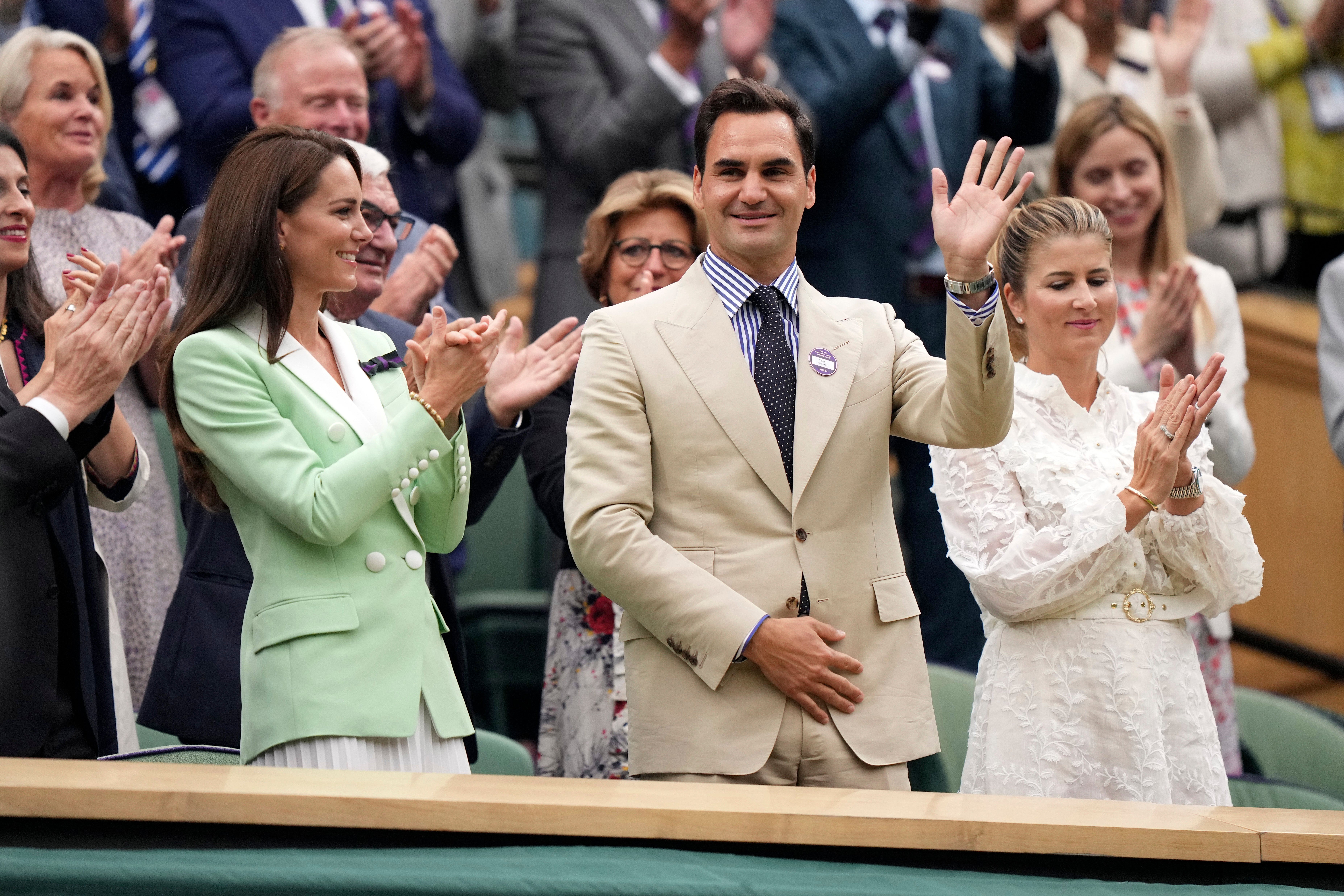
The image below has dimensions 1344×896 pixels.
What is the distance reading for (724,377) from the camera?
2.44 meters

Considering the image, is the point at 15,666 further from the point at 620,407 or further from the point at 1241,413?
the point at 1241,413

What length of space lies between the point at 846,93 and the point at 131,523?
2.16 m

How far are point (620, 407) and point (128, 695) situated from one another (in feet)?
3.74

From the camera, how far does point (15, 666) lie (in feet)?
7.79

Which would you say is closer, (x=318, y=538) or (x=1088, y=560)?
(x=318, y=538)

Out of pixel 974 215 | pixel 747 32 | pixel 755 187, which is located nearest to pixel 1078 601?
pixel 974 215

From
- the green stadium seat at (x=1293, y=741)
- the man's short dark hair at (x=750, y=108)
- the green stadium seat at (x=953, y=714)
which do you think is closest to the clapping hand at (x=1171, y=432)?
the man's short dark hair at (x=750, y=108)

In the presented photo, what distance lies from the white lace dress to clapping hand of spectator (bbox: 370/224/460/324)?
122 cm

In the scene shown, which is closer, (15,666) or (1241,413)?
(15,666)

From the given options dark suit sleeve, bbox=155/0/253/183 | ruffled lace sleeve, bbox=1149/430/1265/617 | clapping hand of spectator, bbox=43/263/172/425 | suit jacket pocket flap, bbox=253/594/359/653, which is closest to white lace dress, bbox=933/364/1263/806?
ruffled lace sleeve, bbox=1149/430/1265/617

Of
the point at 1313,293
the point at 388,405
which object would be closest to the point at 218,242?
the point at 388,405

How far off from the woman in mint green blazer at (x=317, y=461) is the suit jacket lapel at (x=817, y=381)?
49cm

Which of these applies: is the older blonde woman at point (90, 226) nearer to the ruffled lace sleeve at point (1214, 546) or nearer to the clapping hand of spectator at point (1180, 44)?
the ruffled lace sleeve at point (1214, 546)

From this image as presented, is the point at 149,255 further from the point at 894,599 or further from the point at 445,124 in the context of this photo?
the point at 894,599
